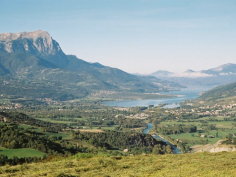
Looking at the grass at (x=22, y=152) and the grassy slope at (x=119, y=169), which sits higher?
the grassy slope at (x=119, y=169)

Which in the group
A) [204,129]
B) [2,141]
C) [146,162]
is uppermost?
[146,162]

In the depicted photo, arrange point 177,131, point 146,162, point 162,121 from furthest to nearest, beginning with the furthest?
point 162,121 → point 177,131 → point 146,162

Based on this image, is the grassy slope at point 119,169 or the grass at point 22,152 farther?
the grass at point 22,152

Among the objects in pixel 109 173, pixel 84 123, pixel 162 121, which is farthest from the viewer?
pixel 162 121

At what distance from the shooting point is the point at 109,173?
24.1m

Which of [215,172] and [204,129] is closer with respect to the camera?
[215,172]

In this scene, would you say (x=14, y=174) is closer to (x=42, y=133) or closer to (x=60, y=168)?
(x=60, y=168)

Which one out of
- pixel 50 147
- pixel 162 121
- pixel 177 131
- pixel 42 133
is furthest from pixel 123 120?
pixel 50 147

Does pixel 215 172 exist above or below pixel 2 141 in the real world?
above

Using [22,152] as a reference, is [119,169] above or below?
above

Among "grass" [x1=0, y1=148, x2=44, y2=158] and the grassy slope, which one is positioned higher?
the grassy slope

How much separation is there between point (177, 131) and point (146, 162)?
396 feet

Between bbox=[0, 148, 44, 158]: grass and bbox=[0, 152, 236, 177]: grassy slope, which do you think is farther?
bbox=[0, 148, 44, 158]: grass

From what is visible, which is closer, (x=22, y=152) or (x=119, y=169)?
(x=119, y=169)
